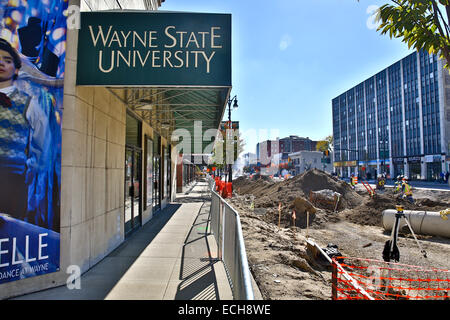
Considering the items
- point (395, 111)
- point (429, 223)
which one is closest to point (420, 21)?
point (429, 223)

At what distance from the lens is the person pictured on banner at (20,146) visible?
4438 millimetres

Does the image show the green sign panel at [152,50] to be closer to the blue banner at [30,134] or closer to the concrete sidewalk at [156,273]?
the blue banner at [30,134]

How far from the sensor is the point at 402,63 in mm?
63750

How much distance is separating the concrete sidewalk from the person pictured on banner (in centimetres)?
141

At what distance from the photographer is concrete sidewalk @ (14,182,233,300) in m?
4.79

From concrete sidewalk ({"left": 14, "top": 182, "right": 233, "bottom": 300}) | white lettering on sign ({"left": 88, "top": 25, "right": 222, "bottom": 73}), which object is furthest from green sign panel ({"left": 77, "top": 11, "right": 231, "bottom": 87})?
concrete sidewalk ({"left": 14, "top": 182, "right": 233, "bottom": 300})

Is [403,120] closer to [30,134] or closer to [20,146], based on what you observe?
[30,134]

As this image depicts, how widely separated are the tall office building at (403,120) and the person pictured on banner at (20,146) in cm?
5117

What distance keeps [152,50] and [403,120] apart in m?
71.8

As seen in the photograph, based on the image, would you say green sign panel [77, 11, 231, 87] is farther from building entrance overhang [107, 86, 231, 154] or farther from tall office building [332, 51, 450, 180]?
tall office building [332, 51, 450, 180]

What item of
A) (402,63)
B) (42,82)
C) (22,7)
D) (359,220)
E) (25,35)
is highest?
(402,63)
